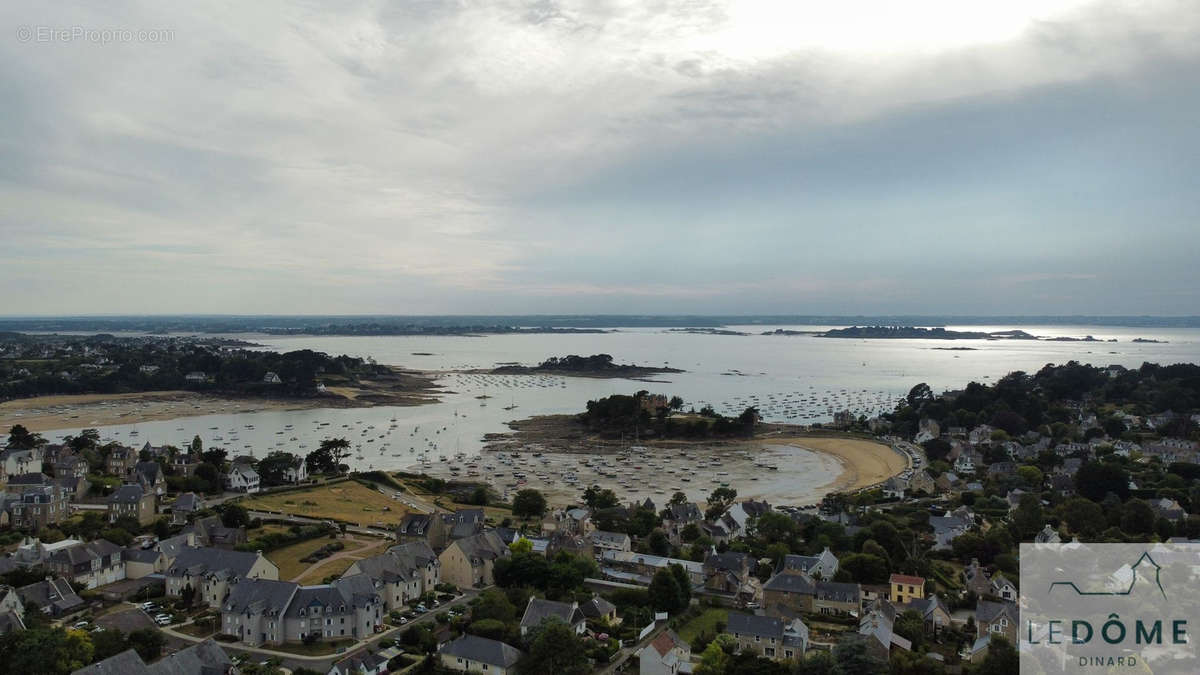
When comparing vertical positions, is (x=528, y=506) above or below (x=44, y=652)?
below

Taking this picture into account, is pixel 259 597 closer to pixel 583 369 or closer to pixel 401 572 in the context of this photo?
pixel 401 572

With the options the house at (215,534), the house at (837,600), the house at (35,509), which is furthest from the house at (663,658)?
the house at (35,509)

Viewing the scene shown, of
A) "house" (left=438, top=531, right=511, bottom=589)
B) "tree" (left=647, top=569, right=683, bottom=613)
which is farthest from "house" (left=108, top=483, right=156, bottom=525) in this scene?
"tree" (left=647, top=569, right=683, bottom=613)

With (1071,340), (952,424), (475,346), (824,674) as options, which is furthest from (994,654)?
(1071,340)

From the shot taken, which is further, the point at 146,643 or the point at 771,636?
the point at 771,636

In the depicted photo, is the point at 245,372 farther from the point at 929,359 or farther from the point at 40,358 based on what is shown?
the point at 929,359

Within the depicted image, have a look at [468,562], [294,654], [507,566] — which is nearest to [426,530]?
[468,562]

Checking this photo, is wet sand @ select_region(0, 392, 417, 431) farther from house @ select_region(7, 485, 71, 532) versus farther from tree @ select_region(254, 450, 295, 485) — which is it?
house @ select_region(7, 485, 71, 532)
